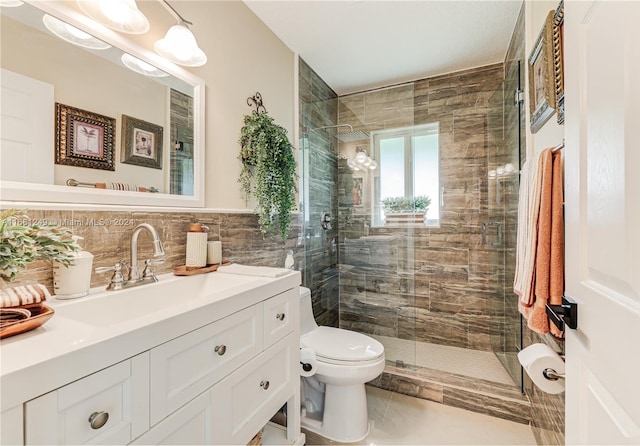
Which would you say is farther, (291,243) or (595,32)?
(291,243)

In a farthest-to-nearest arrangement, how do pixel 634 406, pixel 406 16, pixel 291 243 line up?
pixel 291 243 → pixel 406 16 → pixel 634 406

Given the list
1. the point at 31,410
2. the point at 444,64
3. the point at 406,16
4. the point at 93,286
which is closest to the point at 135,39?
the point at 93,286

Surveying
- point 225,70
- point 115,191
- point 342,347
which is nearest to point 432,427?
point 342,347

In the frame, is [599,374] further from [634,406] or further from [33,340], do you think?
[33,340]

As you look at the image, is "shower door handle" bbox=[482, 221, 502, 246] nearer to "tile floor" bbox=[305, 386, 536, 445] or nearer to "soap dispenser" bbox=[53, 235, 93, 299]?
"tile floor" bbox=[305, 386, 536, 445]

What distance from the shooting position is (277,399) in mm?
1199

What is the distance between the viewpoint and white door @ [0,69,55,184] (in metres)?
0.83

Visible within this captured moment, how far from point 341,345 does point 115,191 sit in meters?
1.45

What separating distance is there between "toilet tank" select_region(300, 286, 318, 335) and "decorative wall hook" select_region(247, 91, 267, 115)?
1.20 m

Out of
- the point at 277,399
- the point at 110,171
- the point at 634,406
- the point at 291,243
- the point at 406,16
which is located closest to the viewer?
the point at 634,406

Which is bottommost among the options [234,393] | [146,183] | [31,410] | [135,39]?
[234,393]

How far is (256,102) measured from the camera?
5.93 feet

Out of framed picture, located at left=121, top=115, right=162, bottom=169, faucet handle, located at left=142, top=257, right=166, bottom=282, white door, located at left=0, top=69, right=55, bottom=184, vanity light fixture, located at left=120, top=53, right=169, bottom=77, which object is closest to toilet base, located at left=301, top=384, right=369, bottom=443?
faucet handle, located at left=142, top=257, right=166, bottom=282

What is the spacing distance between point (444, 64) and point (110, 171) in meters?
2.57
